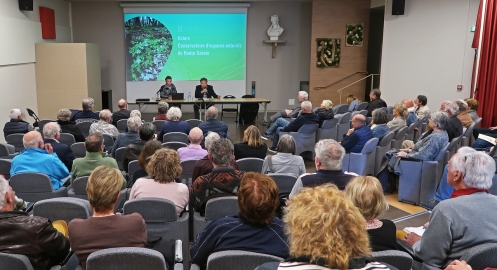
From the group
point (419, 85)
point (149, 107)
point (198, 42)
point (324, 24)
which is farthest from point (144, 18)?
point (419, 85)

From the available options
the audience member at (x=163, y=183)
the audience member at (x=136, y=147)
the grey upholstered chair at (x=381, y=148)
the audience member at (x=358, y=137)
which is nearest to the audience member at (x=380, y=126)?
the grey upholstered chair at (x=381, y=148)

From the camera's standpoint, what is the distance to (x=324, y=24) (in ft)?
45.7

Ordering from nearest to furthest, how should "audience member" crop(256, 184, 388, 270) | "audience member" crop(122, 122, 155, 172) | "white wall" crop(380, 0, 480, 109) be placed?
1. "audience member" crop(256, 184, 388, 270)
2. "audience member" crop(122, 122, 155, 172)
3. "white wall" crop(380, 0, 480, 109)

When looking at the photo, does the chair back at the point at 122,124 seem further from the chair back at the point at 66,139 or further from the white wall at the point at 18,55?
the white wall at the point at 18,55

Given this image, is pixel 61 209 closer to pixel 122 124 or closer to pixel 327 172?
pixel 327 172

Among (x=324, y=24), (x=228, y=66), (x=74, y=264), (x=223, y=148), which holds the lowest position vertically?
(x=74, y=264)

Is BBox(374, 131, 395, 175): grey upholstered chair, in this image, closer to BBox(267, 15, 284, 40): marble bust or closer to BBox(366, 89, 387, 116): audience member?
BBox(366, 89, 387, 116): audience member

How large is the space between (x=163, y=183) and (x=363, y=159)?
3.76m

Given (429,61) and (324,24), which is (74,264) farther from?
A: (324,24)

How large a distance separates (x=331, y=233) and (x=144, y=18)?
44.3ft

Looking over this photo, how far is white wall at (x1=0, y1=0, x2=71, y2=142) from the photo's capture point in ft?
33.5

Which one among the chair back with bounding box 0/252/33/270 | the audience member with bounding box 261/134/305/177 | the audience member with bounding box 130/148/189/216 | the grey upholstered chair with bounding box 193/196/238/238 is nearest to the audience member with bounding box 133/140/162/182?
the audience member with bounding box 130/148/189/216

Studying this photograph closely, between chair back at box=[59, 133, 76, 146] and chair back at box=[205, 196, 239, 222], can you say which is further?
chair back at box=[59, 133, 76, 146]

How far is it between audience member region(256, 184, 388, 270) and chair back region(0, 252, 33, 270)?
1465 mm
